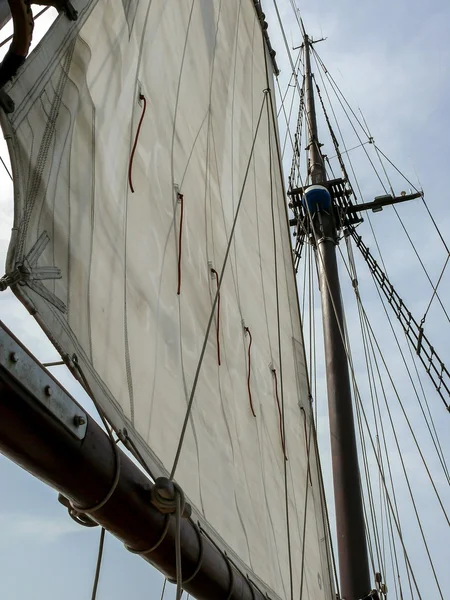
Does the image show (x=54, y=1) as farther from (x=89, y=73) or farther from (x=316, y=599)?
(x=316, y=599)

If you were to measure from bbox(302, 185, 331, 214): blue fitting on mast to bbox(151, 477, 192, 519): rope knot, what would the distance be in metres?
6.71

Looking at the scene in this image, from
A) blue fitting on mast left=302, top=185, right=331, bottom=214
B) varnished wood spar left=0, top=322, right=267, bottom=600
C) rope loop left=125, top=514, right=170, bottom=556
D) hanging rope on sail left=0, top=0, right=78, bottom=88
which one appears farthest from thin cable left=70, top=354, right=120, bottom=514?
blue fitting on mast left=302, top=185, right=331, bottom=214

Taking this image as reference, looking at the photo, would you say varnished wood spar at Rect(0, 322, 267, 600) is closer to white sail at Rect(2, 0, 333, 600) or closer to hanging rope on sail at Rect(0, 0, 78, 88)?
white sail at Rect(2, 0, 333, 600)

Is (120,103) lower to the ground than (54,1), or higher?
higher

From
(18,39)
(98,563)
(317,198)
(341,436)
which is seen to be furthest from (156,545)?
(317,198)

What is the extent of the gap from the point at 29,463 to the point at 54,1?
4.08 feet

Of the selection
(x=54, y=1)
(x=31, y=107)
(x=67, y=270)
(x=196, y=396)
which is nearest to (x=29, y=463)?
(x=67, y=270)

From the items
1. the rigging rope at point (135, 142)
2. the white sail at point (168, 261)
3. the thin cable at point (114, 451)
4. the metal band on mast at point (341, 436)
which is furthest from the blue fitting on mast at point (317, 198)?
the thin cable at point (114, 451)

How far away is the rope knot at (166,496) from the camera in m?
1.70

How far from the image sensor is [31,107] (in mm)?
1633

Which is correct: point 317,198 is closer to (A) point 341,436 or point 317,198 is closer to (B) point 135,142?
(A) point 341,436

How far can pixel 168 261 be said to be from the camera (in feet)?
8.18

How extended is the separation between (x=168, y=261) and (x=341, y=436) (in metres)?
3.85

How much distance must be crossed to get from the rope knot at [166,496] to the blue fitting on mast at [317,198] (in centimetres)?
671
